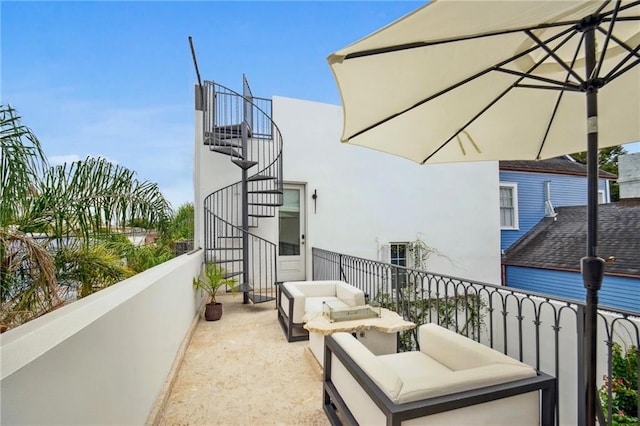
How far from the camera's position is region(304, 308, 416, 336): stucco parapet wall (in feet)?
8.36

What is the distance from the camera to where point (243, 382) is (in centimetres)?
264

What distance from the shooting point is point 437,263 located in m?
7.46

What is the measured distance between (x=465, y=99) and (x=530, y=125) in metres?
0.67

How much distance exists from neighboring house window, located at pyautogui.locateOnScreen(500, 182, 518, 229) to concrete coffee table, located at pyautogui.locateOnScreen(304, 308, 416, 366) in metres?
7.72

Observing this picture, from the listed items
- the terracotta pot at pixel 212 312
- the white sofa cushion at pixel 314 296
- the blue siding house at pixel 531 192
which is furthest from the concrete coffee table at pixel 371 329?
the blue siding house at pixel 531 192

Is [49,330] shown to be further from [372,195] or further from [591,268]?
[372,195]

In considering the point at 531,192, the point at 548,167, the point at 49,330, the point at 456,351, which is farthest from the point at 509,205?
the point at 49,330

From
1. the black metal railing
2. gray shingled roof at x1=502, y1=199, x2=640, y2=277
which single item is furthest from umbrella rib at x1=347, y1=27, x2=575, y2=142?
gray shingled roof at x1=502, y1=199, x2=640, y2=277

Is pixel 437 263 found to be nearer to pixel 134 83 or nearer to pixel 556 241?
pixel 556 241

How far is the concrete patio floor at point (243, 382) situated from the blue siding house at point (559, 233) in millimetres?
6166

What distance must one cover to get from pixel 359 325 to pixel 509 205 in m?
8.34

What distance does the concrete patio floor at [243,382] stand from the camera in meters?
2.16

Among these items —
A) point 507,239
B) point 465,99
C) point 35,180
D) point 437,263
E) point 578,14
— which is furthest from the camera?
point 507,239

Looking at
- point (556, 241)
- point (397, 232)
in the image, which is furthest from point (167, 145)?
point (556, 241)
